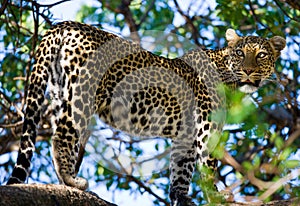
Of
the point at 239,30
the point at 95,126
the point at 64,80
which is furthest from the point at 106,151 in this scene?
the point at 239,30

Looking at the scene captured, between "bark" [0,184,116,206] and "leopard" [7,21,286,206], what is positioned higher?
"leopard" [7,21,286,206]

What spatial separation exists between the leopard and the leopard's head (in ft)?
0.04

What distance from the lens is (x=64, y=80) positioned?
28.8ft

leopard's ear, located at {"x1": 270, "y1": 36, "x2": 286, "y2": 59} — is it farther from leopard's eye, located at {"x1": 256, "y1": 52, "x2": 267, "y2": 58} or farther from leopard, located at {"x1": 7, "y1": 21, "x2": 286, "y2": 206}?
leopard's eye, located at {"x1": 256, "y1": 52, "x2": 267, "y2": 58}

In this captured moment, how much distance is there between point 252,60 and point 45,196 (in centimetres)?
356

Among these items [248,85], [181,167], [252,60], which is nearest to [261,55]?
[252,60]

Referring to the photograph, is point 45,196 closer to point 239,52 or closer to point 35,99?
point 35,99

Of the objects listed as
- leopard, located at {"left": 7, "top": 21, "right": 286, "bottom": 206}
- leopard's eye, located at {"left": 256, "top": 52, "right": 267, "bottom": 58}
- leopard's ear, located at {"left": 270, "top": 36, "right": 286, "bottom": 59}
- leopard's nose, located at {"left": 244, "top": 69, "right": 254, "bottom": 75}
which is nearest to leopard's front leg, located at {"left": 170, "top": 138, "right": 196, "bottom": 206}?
leopard, located at {"left": 7, "top": 21, "right": 286, "bottom": 206}

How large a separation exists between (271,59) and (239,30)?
13.0 ft

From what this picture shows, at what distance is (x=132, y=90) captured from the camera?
939 centimetres

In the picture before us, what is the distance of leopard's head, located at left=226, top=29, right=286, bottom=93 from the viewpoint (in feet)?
32.6

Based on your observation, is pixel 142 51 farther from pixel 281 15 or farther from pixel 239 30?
pixel 239 30

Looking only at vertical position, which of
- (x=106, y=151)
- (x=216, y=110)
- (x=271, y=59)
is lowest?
(x=106, y=151)

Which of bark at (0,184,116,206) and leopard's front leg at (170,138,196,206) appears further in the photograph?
leopard's front leg at (170,138,196,206)
